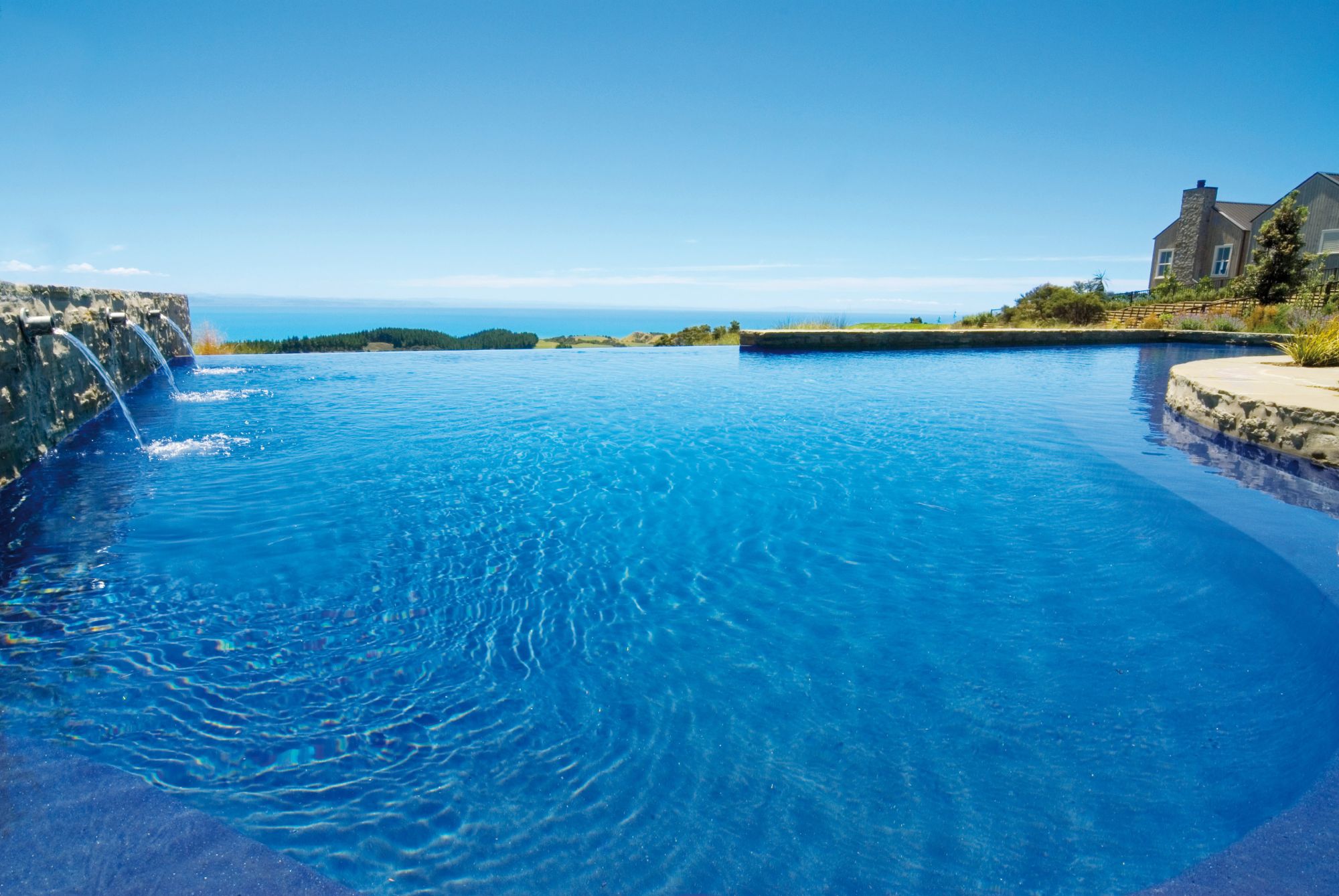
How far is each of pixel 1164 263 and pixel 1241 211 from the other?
3.49 meters

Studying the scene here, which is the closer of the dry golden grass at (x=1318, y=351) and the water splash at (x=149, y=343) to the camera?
the dry golden grass at (x=1318, y=351)

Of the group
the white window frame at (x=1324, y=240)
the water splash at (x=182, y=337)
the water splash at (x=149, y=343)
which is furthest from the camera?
the white window frame at (x=1324, y=240)

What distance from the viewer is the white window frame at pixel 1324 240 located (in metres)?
23.9

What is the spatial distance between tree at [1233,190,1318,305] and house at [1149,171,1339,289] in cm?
483

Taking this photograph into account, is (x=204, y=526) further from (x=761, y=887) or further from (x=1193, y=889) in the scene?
(x=1193, y=889)

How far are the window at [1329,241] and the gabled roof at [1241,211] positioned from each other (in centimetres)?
234

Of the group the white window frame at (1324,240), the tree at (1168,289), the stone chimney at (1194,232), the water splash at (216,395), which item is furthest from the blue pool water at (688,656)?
the stone chimney at (1194,232)

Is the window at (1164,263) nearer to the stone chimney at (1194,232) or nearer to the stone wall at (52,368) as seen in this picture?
the stone chimney at (1194,232)

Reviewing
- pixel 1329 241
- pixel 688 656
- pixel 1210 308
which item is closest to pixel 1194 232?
pixel 1329 241

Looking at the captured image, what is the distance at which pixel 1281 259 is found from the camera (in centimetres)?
1970

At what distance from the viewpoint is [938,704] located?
2600mm

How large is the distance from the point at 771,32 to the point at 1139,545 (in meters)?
15.9

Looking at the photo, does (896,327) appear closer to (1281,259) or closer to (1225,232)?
(1281,259)

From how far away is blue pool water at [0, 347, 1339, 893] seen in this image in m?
1.97
